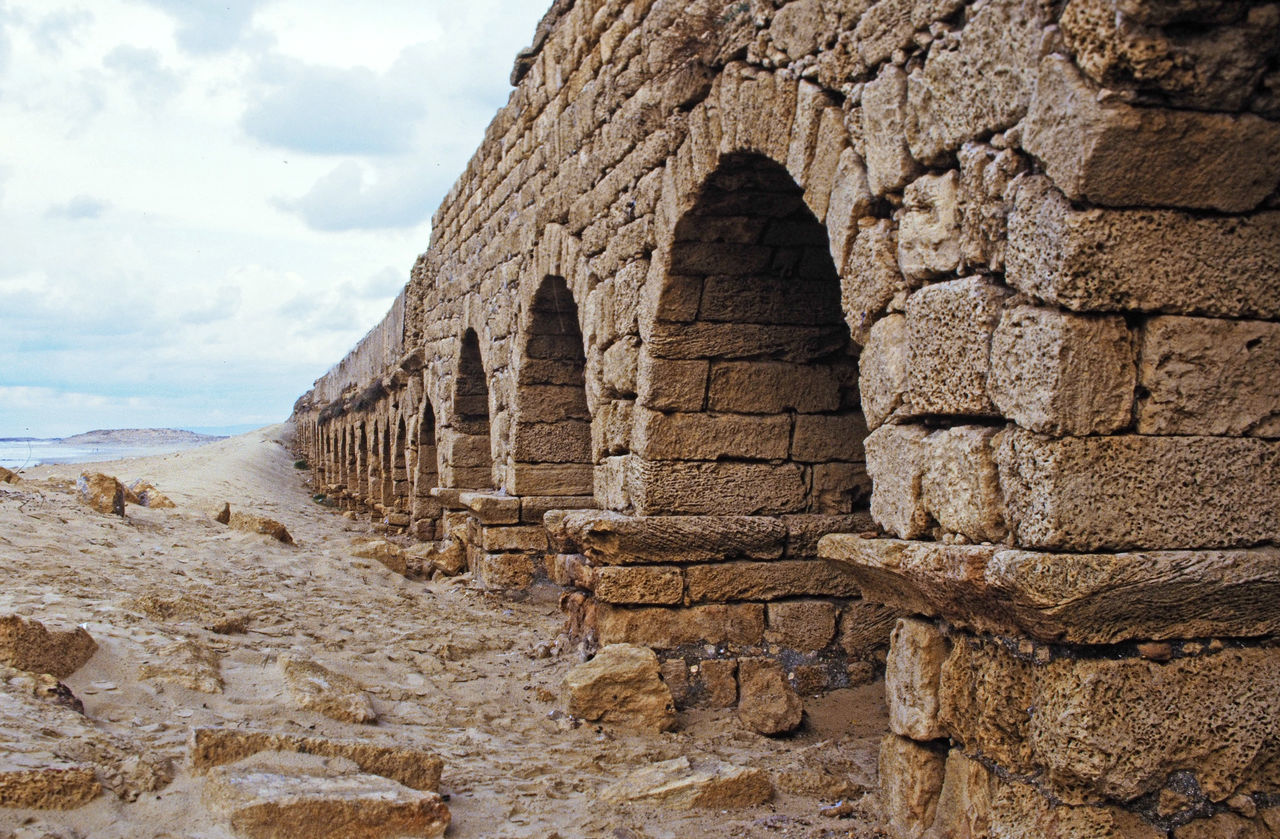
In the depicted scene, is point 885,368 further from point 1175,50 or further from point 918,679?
point 1175,50

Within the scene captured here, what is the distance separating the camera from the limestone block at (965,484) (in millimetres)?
2688

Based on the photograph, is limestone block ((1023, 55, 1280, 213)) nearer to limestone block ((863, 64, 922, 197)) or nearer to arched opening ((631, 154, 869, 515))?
limestone block ((863, 64, 922, 197))

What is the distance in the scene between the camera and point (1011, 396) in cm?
260

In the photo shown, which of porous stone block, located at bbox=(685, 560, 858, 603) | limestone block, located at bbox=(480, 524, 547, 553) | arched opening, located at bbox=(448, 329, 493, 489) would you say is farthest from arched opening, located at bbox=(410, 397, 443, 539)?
porous stone block, located at bbox=(685, 560, 858, 603)

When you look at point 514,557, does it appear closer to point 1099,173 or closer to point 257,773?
point 257,773

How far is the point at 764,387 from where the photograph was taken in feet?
17.2

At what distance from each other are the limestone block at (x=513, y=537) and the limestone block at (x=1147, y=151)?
644 cm

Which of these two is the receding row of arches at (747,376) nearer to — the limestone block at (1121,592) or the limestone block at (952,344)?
the limestone block at (952,344)

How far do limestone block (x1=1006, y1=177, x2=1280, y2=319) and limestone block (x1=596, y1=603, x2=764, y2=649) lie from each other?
3006mm

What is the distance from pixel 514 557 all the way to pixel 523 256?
249 centimetres

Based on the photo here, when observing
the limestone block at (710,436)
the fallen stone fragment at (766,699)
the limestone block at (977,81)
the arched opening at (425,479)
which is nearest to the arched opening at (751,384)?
the limestone block at (710,436)

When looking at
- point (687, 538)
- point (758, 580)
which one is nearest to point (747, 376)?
point (687, 538)

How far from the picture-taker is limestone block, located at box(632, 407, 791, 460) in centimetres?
516

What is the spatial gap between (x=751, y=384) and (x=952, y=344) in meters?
2.41
